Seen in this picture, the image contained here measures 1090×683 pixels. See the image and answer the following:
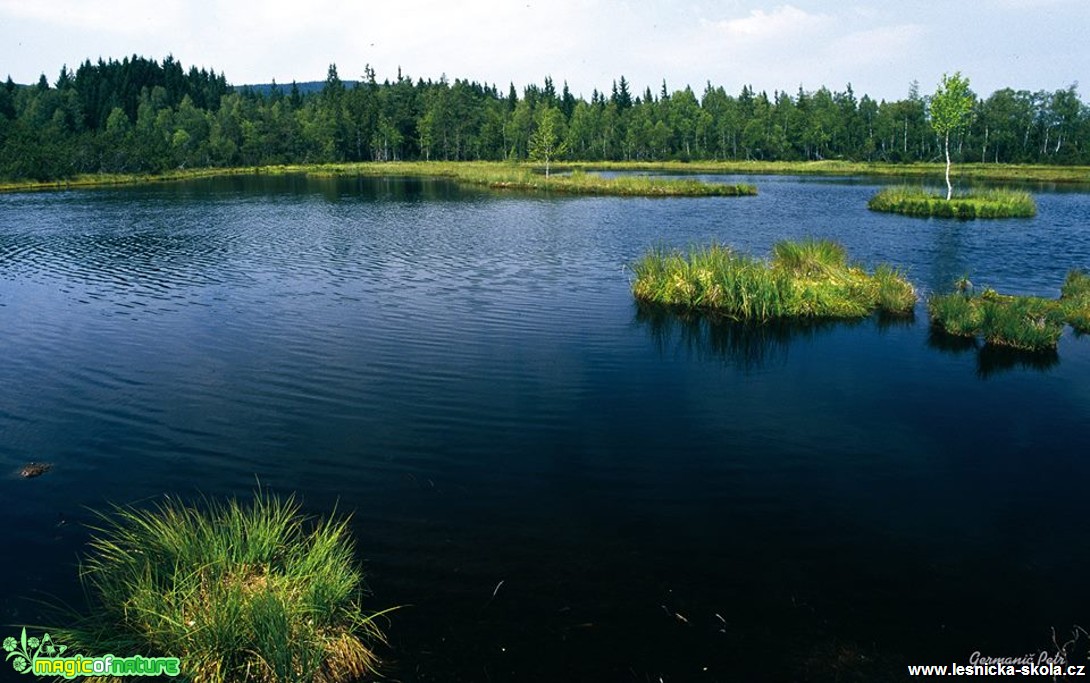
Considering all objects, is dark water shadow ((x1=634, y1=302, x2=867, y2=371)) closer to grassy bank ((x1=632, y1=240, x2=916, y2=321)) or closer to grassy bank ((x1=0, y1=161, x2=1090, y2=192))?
grassy bank ((x1=632, y1=240, x2=916, y2=321))

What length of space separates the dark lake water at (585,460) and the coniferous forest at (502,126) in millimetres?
132386

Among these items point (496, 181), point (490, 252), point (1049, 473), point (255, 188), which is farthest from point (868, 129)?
point (1049, 473)

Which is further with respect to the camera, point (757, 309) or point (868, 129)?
point (868, 129)

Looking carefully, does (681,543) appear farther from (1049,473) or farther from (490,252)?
(490,252)

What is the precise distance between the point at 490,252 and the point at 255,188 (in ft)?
234

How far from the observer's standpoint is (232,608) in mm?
8062

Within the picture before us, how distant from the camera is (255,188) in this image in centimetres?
10044

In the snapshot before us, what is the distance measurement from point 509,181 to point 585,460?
283ft

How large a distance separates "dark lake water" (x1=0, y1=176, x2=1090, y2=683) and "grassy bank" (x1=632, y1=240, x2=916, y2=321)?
1355 mm

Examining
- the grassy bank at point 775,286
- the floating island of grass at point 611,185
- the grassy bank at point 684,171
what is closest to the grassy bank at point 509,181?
the floating island of grass at point 611,185

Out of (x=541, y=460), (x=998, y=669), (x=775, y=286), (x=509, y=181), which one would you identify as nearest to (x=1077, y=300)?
(x=775, y=286)

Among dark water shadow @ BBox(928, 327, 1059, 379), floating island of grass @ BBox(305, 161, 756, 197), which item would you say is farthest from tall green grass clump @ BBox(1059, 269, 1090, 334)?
floating island of grass @ BBox(305, 161, 756, 197)

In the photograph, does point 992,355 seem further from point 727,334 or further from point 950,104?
point 950,104

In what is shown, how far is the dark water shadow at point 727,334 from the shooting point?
2278cm
